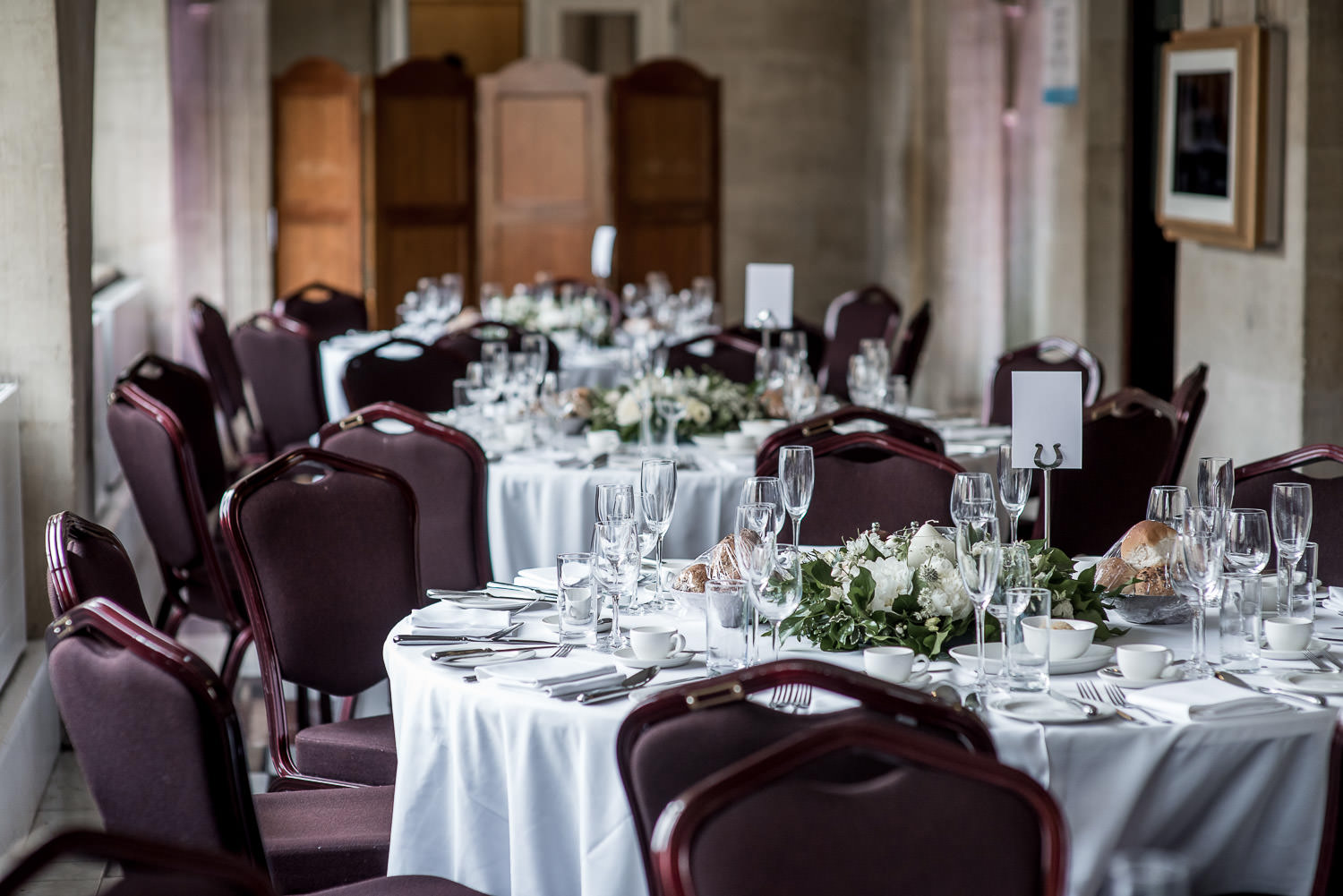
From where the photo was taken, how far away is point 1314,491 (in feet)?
11.3

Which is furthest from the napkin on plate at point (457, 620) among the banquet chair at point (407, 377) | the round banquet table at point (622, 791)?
the banquet chair at point (407, 377)

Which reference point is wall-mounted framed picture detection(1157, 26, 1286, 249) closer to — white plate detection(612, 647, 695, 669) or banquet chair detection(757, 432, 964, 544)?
banquet chair detection(757, 432, 964, 544)

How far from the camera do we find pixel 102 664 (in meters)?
2.11

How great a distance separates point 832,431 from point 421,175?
23.5 feet

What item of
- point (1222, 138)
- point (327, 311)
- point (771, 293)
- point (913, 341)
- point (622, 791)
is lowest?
point (622, 791)

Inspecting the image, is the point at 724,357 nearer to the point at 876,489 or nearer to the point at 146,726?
the point at 876,489

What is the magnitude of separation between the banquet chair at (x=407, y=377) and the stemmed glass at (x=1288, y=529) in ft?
12.3

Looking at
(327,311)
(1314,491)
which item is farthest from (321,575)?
(327,311)

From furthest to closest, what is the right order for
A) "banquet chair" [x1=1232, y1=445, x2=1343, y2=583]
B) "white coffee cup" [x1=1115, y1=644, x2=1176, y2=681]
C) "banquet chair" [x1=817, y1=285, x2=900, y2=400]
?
"banquet chair" [x1=817, y1=285, x2=900, y2=400]
"banquet chair" [x1=1232, y1=445, x2=1343, y2=583]
"white coffee cup" [x1=1115, y1=644, x2=1176, y2=681]

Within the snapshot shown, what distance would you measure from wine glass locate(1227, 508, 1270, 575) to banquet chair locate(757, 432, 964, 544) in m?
1.19

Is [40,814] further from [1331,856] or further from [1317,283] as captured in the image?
[1317,283]

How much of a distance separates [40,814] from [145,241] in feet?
18.0

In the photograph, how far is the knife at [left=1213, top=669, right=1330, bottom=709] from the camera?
2396 mm

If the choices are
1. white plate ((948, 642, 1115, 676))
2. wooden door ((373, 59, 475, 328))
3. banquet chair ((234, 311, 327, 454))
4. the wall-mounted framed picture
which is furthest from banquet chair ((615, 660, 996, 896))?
wooden door ((373, 59, 475, 328))
